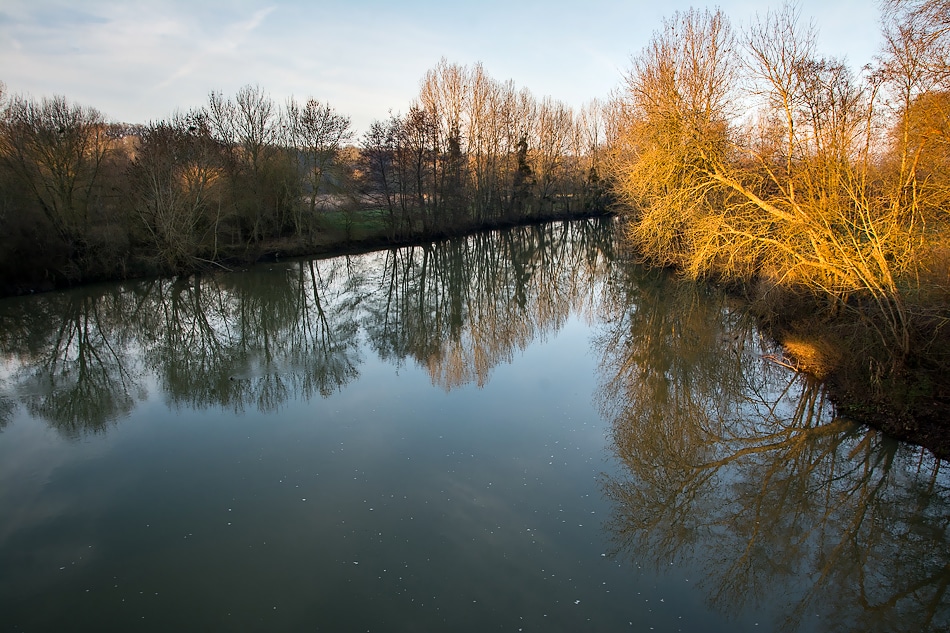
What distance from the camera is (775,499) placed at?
21.7 ft

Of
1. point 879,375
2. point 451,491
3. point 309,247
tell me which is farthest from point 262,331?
point 309,247

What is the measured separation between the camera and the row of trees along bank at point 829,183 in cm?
793

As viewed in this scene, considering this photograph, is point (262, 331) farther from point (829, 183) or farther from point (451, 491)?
point (829, 183)

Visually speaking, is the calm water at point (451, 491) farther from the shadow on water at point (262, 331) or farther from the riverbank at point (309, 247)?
the riverbank at point (309, 247)

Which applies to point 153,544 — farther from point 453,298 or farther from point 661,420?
point 453,298

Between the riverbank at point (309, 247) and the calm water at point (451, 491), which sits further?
the riverbank at point (309, 247)

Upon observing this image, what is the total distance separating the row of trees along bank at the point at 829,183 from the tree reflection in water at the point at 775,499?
4.92 feet

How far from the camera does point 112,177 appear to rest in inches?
817

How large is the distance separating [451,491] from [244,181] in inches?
935

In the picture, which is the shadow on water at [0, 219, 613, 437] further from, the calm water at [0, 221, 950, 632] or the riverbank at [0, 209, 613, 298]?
the riverbank at [0, 209, 613, 298]

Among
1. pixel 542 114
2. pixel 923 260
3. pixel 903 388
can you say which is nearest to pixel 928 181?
pixel 923 260

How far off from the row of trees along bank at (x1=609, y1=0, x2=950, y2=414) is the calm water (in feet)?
5.44

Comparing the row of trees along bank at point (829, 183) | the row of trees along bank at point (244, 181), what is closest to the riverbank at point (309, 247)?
the row of trees along bank at point (244, 181)

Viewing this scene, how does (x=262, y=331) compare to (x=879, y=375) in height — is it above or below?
below
